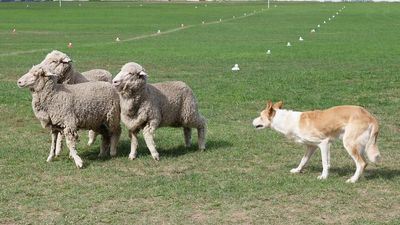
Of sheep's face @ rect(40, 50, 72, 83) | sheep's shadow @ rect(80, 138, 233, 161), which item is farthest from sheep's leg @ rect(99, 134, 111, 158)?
sheep's face @ rect(40, 50, 72, 83)

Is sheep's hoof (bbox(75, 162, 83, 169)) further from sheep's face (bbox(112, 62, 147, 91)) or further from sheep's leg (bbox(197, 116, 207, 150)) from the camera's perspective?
sheep's leg (bbox(197, 116, 207, 150))

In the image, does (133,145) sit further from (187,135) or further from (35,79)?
(35,79)

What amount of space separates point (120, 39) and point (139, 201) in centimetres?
3807

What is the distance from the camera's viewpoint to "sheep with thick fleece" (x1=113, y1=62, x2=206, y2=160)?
12477 millimetres

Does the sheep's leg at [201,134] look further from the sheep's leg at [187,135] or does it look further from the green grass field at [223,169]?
the sheep's leg at [187,135]

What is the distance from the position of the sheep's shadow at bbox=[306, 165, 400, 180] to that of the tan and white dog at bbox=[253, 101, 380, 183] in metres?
0.50

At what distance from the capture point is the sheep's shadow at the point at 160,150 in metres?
13.3

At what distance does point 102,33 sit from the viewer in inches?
2136

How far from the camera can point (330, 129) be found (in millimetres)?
10992

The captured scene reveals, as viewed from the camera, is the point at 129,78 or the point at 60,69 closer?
the point at 129,78

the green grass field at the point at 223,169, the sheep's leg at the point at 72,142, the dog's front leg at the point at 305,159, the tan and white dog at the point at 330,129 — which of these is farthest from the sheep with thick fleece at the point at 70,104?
the dog's front leg at the point at 305,159

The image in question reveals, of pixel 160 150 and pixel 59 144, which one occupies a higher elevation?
pixel 59 144

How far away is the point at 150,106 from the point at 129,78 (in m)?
0.67

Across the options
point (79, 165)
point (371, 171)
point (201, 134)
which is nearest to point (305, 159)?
point (371, 171)
